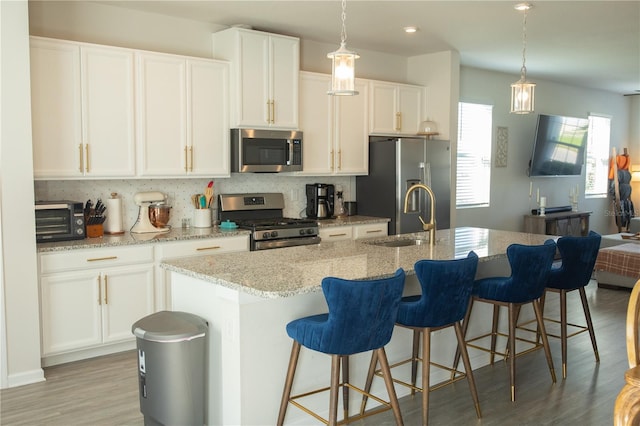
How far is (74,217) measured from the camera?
14.4ft

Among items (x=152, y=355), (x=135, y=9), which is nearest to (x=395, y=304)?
(x=152, y=355)

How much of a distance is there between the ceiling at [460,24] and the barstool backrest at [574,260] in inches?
75.8

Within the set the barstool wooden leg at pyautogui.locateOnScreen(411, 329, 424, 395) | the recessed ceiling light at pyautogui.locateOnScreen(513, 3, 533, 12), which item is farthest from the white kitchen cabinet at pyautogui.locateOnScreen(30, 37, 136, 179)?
the recessed ceiling light at pyautogui.locateOnScreen(513, 3, 533, 12)

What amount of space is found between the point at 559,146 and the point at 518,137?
3.02 feet

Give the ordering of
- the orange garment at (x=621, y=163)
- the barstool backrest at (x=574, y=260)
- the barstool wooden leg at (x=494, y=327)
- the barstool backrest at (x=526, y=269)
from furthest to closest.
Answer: the orange garment at (x=621, y=163) < the barstool wooden leg at (x=494, y=327) < the barstool backrest at (x=574, y=260) < the barstool backrest at (x=526, y=269)

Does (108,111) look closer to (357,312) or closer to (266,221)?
(266,221)

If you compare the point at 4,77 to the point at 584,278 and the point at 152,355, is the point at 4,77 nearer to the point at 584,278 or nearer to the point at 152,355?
the point at 152,355

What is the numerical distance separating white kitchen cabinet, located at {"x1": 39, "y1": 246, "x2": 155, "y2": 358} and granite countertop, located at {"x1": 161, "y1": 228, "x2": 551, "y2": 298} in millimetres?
1202

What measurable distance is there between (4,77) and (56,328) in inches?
66.2

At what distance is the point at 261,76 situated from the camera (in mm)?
5324

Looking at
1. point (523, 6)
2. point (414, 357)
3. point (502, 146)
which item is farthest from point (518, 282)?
point (502, 146)

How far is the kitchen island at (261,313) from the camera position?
2.85m

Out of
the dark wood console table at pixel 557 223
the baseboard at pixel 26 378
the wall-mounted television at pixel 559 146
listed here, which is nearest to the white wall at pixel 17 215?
the baseboard at pixel 26 378

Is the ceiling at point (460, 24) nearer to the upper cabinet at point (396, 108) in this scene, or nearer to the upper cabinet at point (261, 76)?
the upper cabinet at point (261, 76)
